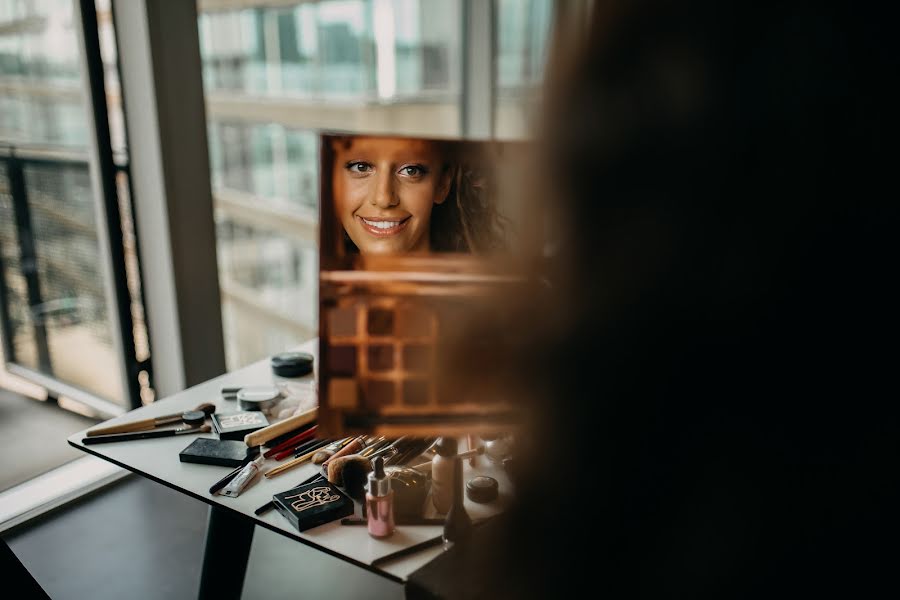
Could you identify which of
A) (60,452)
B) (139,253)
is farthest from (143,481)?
(139,253)

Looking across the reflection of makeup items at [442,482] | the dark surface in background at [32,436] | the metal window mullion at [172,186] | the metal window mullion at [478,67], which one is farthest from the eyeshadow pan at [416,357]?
the metal window mullion at [478,67]

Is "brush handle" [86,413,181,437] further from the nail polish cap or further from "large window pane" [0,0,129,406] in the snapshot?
"large window pane" [0,0,129,406]

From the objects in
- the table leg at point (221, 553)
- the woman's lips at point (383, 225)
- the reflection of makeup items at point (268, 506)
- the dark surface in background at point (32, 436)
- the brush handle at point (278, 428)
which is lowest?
the dark surface in background at point (32, 436)

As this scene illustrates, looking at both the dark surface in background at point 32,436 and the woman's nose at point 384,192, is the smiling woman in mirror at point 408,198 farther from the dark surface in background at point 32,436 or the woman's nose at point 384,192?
the dark surface in background at point 32,436

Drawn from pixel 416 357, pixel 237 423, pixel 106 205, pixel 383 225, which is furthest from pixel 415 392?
pixel 106 205

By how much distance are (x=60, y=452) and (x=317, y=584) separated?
1001mm

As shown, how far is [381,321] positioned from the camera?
0.80m

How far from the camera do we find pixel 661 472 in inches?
17.8

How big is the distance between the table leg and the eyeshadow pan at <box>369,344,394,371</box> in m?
0.55

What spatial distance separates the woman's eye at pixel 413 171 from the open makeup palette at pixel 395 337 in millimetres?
93

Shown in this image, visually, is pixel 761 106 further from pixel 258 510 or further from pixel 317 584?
pixel 317 584

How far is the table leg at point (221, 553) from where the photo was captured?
1.16m

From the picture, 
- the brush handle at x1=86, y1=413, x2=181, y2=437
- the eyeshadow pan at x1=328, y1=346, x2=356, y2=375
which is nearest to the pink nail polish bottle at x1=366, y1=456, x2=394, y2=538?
the eyeshadow pan at x1=328, y1=346, x2=356, y2=375

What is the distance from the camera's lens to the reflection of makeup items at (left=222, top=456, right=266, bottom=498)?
92 centimetres
